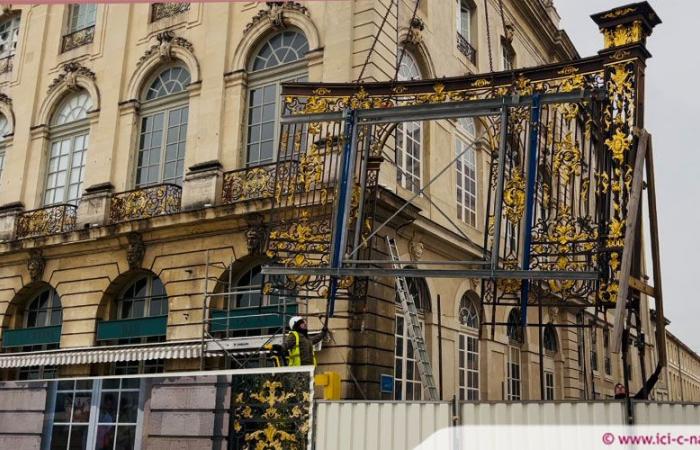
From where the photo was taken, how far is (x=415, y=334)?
1448 cm

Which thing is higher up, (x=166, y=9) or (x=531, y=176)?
(x=166, y=9)

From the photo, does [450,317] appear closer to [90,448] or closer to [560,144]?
[560,144]

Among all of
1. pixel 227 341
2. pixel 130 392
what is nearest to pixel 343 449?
pixel 130 392

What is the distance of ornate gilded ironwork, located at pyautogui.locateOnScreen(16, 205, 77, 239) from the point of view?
19.3 meters

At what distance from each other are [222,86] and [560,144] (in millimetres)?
9833

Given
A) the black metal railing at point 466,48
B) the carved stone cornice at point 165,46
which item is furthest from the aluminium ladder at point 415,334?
the black metal railing at point 466,48

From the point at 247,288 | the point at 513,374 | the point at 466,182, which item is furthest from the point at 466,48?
the point at 247,288

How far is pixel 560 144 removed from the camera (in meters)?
9.97

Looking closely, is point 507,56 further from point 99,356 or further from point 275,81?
point 99,356

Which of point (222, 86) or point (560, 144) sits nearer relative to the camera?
point (560, 144)

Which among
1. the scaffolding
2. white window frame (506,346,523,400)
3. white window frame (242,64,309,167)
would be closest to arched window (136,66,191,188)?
white window frame (242,64,309,167)

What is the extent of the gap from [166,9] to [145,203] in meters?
5.26

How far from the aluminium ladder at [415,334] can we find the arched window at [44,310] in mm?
8959

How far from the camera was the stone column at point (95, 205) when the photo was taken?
18.3m
